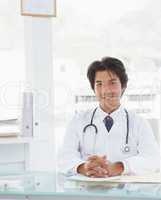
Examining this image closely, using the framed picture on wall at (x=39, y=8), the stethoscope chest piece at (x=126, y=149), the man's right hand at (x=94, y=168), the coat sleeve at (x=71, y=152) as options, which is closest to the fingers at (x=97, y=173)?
the man's right hand at (x=94, y=168)

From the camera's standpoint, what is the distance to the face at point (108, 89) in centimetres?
236

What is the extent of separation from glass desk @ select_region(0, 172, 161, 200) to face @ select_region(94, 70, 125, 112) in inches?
32.3

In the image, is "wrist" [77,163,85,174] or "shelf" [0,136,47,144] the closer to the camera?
"wrist" [77,163,85,174]

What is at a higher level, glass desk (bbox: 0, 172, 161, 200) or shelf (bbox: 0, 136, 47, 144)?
shelf (bbox: 0, 136, 47, 144)

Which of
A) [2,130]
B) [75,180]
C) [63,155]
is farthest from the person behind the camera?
[2,130]

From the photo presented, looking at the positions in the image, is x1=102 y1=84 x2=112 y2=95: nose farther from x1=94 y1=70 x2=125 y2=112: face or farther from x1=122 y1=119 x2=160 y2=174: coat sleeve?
x1=122 y1=119 x2=160 y2=174: coat sleeve

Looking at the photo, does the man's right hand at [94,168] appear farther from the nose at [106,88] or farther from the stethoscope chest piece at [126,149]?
the nose at [106,88]

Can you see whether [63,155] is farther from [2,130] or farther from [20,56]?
[20,56]

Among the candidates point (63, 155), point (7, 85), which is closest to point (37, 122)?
point (7, 85)

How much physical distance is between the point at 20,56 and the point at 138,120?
3.00ft

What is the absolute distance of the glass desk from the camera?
142cm

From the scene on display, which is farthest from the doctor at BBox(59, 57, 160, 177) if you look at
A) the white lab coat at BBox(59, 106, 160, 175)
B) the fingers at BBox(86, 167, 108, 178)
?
the fingers at BBox(86, 167, 108, 178)

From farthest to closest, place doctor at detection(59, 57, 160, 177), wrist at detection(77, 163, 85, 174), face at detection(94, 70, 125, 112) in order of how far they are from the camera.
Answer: face at detection(94, 70, 125, 112) → doctor at detection(59, 57, 160, 177) → wrist at detection(77, 163, 85, 174)

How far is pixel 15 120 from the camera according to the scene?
267 centimetres
